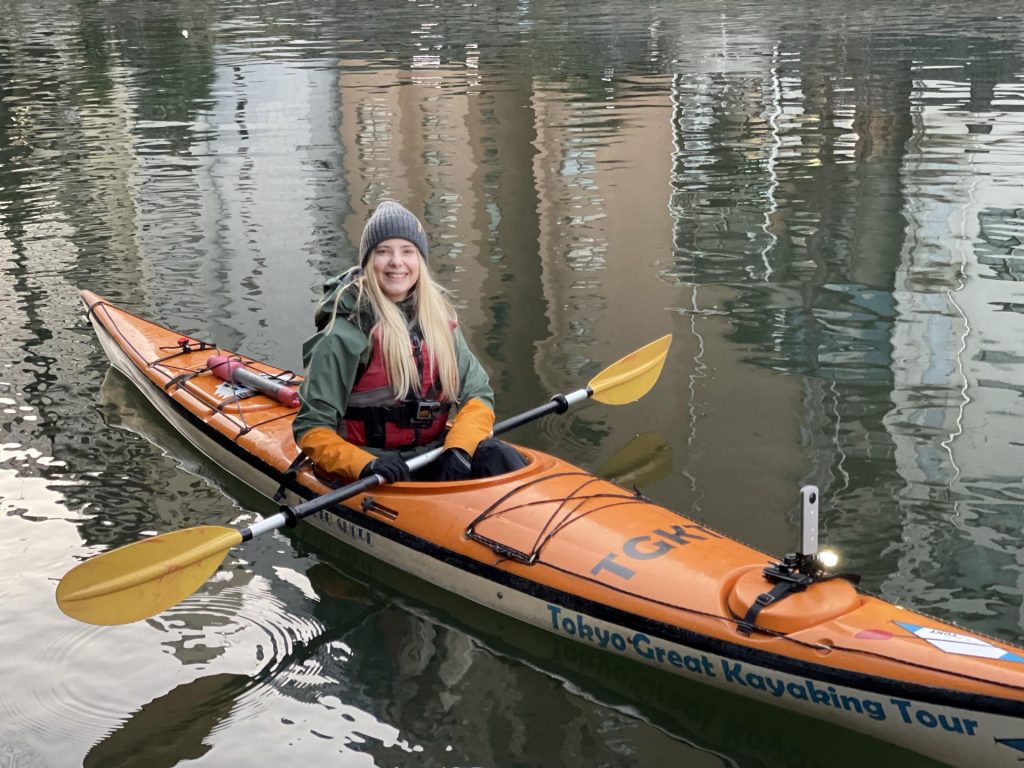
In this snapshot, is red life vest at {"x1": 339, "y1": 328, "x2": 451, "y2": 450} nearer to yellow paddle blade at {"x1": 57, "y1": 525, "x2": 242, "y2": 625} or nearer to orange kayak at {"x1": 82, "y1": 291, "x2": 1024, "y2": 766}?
orange kayak at {"x1": 82, "y1": 291, "x2": 1024, "y2": 766}

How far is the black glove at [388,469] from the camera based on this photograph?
494 centimetres

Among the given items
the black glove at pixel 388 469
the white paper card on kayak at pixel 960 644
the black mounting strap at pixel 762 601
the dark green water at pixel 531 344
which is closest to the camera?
the white paper card on kayak at pixel 960 644

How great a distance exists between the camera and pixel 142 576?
4516 millimetres

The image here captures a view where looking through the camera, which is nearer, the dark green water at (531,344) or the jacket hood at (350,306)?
the dark green water at (531,344)

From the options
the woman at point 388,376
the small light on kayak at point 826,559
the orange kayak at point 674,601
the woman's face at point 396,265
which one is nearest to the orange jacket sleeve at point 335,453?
the woman at point 388,376

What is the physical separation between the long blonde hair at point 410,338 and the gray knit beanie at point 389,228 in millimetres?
104

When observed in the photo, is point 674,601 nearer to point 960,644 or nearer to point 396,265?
point 960,644

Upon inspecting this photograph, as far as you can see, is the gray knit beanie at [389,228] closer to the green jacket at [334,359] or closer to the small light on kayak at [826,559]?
the green jacket at [334,359]

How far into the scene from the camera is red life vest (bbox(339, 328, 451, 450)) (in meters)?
5.14

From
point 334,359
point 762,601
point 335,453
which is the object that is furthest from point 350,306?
point 762,601

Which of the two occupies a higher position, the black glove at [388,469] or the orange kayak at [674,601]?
the black glove at [388,469]

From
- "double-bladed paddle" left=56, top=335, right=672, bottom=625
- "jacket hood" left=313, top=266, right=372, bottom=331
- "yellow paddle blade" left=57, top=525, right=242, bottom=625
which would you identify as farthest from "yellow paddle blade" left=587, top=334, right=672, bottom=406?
"yellow paddle blade" left=57, top=525, right=242, bottom=625

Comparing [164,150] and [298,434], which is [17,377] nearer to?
[298,434]

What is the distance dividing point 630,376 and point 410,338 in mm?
1809
